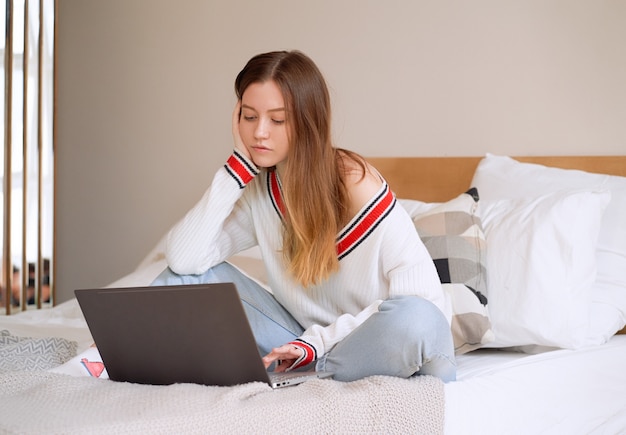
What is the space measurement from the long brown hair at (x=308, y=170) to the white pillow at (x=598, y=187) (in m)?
0.68

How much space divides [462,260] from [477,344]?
8.9 inches

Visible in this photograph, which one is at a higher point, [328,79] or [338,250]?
[328,79]

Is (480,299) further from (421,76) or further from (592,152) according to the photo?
(421,76)

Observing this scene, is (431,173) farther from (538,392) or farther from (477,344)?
(538,392)

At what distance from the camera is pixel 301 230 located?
6.05 feet

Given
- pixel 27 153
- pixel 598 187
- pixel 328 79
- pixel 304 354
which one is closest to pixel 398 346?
pixel 304 354

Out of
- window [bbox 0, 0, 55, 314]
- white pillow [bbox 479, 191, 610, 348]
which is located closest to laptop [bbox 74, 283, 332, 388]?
white pillow [bbox 479, 191, 610, 348]

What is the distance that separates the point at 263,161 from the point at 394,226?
13.5 inches

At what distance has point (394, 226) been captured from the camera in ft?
5.87

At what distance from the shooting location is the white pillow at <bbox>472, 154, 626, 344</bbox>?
2086 mm

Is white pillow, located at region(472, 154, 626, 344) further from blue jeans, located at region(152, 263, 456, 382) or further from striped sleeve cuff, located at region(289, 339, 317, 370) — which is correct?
striped sleeve cuff, located at region(289, 339, 317, 370)

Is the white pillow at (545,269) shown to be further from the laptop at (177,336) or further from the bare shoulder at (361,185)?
the laptop at (177,336)

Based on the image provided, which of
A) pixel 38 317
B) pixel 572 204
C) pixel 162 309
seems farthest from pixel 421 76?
pixel 162 309

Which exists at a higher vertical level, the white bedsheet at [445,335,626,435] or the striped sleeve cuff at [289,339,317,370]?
the striped sleeve cuff at [289,339,317,370]
